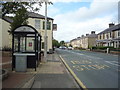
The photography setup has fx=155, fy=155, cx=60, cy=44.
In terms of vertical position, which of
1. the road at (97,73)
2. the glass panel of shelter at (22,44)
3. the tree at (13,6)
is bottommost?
the road at (97,73)

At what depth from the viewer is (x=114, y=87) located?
6.18 m

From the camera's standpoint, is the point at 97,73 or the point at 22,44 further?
the point at 22,44

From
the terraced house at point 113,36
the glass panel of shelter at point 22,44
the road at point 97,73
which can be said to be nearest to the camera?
the road at point 97,73

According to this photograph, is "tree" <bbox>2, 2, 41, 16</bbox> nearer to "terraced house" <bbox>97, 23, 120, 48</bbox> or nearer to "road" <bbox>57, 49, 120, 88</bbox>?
"road" <bbox>57, 49, 120, 88</bbox>

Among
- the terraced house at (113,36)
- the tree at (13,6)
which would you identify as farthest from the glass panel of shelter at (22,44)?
the terraced house at (113,36)

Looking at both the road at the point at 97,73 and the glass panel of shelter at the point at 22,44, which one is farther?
the glass panel of shelter at the point at 22,44

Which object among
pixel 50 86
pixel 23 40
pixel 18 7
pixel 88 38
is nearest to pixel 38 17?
pixel 23 40

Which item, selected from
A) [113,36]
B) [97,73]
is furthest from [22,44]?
Result: [113,36]

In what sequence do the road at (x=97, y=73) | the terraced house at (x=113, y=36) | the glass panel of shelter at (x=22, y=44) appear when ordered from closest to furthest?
1. the road at (x=97, y=73)
2. the glass panel of shelter at (x=22, y=44)
3. the terraced house at (x=113, y=36)

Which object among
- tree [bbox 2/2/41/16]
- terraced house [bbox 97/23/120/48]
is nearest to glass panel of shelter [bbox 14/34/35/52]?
tree [bbox 2/2/41/16]

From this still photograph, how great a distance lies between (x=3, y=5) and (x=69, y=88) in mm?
5619

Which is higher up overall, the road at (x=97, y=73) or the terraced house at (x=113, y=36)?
the terraced house at (x=113, y=36)

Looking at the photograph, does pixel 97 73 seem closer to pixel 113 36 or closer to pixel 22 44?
pixel 22 44

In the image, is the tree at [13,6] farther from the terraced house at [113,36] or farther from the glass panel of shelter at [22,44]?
the terraced house at [113,36]
